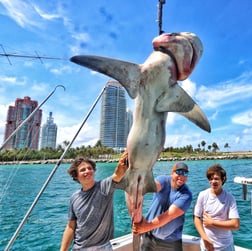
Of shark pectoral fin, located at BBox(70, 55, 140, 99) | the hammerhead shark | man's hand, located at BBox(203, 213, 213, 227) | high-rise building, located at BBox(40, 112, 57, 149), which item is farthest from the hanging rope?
high-rise building, located at BBox(40, 112, 57, 149)

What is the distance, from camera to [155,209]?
277 cm

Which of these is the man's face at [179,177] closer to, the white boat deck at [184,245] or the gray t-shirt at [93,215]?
the gray t-shirt at [93,215]

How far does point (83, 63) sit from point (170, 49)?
696 millimetres

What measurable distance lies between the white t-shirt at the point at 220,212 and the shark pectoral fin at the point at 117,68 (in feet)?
6.61

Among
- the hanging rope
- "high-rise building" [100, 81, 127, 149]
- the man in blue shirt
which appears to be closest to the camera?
the hanging rope

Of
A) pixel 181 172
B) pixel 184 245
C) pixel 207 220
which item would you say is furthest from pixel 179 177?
pixel 184 245

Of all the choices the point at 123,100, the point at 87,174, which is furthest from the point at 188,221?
the point at 87,174

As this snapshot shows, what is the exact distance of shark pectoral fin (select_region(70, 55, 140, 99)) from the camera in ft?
5.14

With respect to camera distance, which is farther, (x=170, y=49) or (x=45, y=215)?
(x=45, y=215)

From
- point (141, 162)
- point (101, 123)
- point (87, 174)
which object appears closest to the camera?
point (141, 162)

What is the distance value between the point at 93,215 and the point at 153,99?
4.71ft

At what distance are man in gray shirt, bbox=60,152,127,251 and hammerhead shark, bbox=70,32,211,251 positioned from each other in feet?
1.74

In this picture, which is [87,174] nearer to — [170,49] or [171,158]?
[170,49]

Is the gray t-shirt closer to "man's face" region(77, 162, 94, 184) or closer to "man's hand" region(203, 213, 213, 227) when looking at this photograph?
"man's face" region(77, 162, 94, 184)
